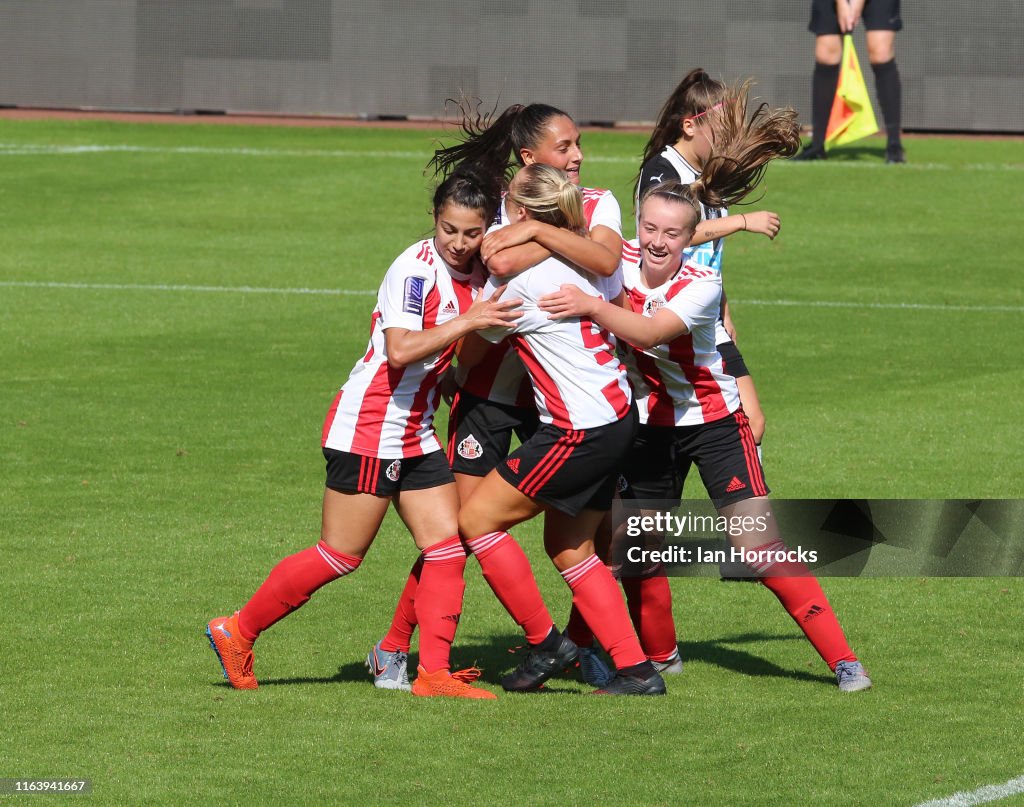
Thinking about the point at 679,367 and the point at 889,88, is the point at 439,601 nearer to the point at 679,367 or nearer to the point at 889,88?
the point at 679,367

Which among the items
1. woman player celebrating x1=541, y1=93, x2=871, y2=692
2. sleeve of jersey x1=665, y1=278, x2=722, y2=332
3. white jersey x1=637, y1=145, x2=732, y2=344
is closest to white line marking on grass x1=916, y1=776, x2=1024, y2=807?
woman player celebrating x1=541, y1=93, x2=871, y2=692

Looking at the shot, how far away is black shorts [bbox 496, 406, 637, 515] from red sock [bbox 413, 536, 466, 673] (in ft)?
1.15

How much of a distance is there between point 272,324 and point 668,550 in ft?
25.5

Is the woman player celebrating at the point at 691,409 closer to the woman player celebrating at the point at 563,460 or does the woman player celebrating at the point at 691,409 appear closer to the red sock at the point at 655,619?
the woman player celebrating at the point at 563,460

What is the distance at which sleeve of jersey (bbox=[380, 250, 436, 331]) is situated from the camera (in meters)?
5.57

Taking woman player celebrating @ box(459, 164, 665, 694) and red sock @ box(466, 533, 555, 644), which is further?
red sock @ box(466, 533, 555, 644)

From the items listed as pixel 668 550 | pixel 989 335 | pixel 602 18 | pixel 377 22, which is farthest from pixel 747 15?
pixel 668 550

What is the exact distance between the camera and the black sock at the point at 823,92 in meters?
20.7

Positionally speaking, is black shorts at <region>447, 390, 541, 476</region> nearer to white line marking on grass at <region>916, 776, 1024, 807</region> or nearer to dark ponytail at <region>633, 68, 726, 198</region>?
dark ponytail at <region>633, 68, 726, 198</region>

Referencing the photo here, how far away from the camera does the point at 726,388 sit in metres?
5.88

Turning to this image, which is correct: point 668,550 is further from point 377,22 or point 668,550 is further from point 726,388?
point 377,22

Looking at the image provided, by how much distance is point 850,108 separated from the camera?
2106 cm

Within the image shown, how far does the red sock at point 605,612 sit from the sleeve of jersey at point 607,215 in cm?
111

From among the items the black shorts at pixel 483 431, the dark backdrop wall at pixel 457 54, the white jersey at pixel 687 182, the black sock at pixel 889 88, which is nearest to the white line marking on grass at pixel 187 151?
the dark backdrop wall at pixel 457 54
